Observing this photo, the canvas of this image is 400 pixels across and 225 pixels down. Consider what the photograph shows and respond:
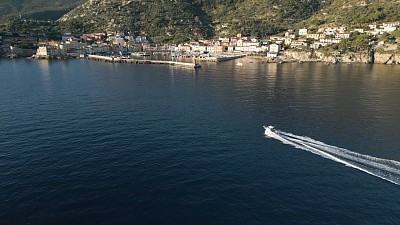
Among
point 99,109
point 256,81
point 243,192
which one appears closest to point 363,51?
point 256,81

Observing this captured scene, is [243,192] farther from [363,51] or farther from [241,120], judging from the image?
[363,51]

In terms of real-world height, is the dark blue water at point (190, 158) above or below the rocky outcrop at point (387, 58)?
below

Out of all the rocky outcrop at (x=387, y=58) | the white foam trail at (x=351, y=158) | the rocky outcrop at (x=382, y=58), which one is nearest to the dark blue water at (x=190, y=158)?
Result: the white foam trail at (x=351, y=158)

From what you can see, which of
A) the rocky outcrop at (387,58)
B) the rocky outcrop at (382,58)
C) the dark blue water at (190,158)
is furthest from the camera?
the rocky outcrop at (382,58)

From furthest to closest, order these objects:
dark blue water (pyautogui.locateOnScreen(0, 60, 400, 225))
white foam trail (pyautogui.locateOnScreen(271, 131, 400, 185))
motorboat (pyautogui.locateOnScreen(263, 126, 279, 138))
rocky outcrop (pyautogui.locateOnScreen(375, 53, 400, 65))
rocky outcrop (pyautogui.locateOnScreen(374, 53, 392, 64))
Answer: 1. rocky outcrop (pyautogui.locateOnScreen(374, 53, 392, 64))
2. rocky outcrop (pyautogui.locateOnScreen(375, 53, 400, 65))
3. motorboat (pyautogui.locateOnScreen(263, 126, 279, 138))
4. white foam trail (pyautogui.locateOnScreen(271, 131, 400, 185))
5. dark blue water (pyautogui.locateOnScreen(0, 60, 400, 225))

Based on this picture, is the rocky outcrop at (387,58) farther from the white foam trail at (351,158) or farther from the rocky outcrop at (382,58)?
the white foam trail at (351,158)

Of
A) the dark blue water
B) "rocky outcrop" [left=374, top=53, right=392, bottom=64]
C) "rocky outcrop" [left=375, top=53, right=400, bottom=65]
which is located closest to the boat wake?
the dark blue water

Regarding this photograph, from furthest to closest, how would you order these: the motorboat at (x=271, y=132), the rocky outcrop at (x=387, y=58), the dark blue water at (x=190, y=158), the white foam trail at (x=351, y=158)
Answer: the rocky outcrop at (x=387, y=58)
the motorboat at (x=271, y=132)
the white foam trail at (x=351, y=158)
the dark blue water at (x=190, y=158)

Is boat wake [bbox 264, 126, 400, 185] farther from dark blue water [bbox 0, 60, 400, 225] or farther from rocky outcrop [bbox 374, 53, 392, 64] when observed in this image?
rocky outcrop [bbox 374, 53, 392, 64]
